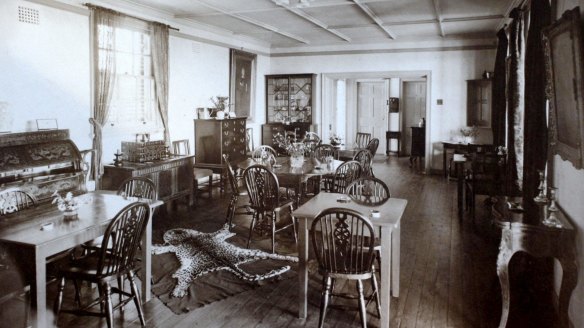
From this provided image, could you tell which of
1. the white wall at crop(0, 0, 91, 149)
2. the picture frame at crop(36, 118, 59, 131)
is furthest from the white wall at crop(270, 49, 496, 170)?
the picture frame at crop(36, 118, 59, 131)

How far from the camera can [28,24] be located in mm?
5398

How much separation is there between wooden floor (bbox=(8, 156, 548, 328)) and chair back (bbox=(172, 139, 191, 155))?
1.98 m

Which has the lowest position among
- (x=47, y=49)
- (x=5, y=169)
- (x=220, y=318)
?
(x=220, y=318)

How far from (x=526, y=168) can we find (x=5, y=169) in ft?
16.7

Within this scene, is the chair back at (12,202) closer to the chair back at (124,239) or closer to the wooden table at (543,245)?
the chair back at (124,239)

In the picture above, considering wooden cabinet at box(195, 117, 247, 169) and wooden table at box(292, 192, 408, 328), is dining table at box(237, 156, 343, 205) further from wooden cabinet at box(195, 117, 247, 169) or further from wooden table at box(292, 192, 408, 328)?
wooden cabinet at box(195, 117, 247, 169)

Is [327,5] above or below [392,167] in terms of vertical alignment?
above

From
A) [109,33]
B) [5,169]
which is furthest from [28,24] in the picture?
[5,169]

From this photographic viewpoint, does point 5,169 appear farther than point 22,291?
Yes

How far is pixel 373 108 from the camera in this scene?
1509 centimetres

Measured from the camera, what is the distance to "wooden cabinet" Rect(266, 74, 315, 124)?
11.9m

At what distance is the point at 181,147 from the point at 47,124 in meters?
3.00

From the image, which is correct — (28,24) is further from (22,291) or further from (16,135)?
(22,291)

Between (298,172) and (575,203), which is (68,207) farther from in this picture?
(575,203)
